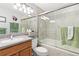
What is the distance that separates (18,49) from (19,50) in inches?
0.9

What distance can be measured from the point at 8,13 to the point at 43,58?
72 centimetres

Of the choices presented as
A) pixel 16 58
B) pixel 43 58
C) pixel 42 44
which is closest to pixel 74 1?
pixel 42 44

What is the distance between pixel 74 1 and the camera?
44.3 inches

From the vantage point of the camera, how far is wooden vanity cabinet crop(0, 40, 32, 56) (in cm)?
102

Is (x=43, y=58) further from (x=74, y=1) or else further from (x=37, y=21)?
(x=74, y=1)

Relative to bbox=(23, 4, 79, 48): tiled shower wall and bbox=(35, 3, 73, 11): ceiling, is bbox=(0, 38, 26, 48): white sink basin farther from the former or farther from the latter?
bbox=(35, 3, 73, 11): ceiling

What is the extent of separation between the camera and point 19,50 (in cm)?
111

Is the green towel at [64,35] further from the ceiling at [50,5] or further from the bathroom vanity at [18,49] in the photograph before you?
the bathroom vanity at [18,49]

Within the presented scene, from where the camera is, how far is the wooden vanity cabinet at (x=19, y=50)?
102 centimetres

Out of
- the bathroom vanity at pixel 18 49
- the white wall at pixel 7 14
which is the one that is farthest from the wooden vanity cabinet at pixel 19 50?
the white wall at pixel 7 14

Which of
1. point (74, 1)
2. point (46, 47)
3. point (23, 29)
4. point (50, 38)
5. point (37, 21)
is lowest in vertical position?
point (46, 47)

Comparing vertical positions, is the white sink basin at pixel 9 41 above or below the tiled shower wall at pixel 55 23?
below

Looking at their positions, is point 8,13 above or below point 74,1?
below

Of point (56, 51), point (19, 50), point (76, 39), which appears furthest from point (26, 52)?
point (76, 39)
